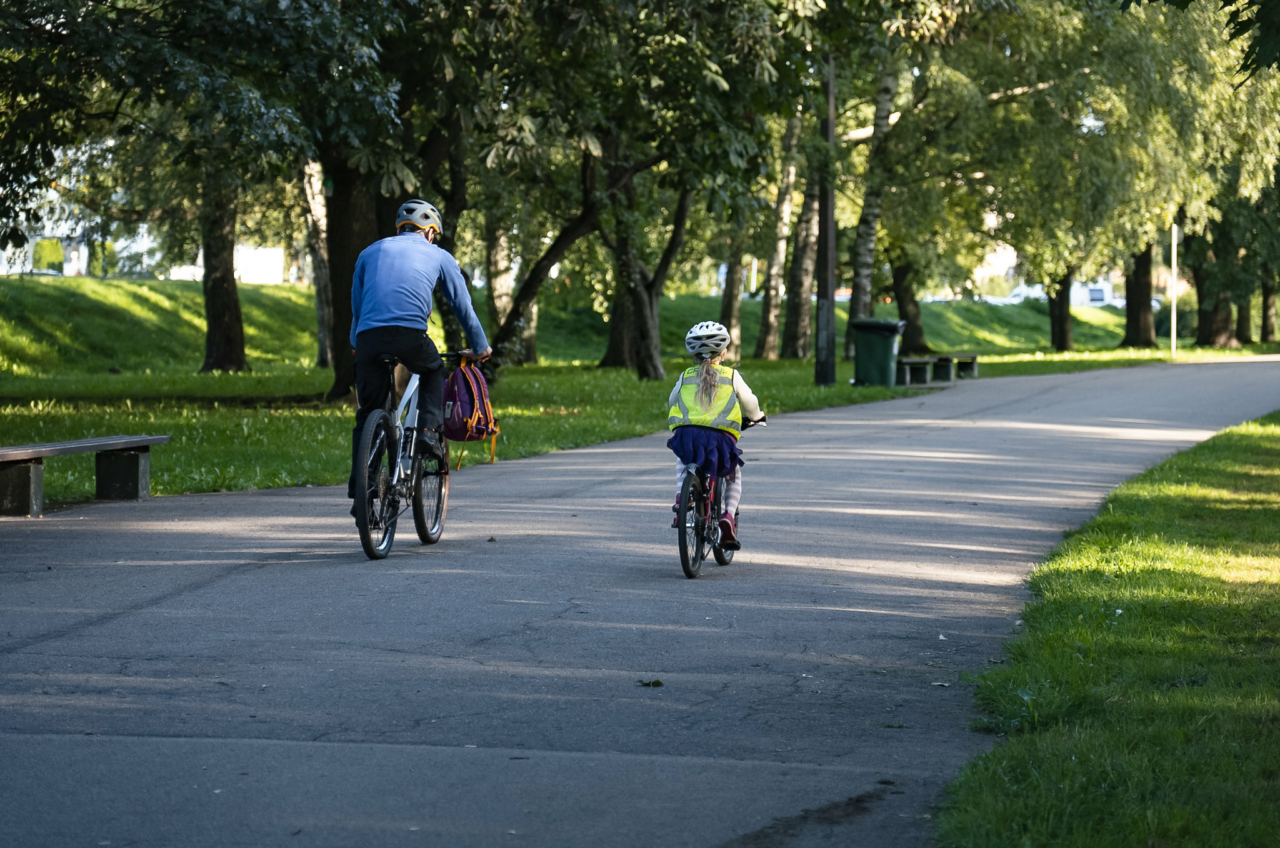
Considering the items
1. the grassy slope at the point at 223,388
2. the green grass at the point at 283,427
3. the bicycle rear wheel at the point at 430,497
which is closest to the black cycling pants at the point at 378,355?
the bicycle rear wheel at the point at 430,497

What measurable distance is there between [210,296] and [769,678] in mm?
30352

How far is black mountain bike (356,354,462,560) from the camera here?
8.45 meters

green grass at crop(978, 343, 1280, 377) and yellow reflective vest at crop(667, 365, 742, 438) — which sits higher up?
green grass at crop(978, 343, 1280, 377)

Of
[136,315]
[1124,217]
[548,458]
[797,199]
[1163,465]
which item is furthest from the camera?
[797,199]

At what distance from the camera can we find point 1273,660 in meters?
5.96

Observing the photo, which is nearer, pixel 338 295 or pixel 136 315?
pixel 338 295

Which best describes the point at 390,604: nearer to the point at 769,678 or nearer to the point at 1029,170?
the point at 769,678

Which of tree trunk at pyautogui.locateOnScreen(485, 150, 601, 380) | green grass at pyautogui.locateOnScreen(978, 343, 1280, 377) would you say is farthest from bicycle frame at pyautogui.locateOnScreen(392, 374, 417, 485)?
green grass at pyautogui.locateOnScreen(978, 343, 1280, 377)

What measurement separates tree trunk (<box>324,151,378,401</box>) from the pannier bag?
41.0 feet

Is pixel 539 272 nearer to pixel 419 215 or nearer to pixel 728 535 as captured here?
pixel 419 215

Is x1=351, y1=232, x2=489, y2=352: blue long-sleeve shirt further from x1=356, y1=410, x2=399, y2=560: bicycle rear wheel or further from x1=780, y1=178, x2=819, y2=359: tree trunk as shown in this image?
x1=780, y1=178, x2=819, y2=359: tree trunk

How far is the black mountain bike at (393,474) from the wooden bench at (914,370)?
20148mm

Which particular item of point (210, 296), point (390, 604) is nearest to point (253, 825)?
point (390, 604)

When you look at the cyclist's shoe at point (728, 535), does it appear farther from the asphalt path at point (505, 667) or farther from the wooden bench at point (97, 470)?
the wooden bench at point (97, 470)
